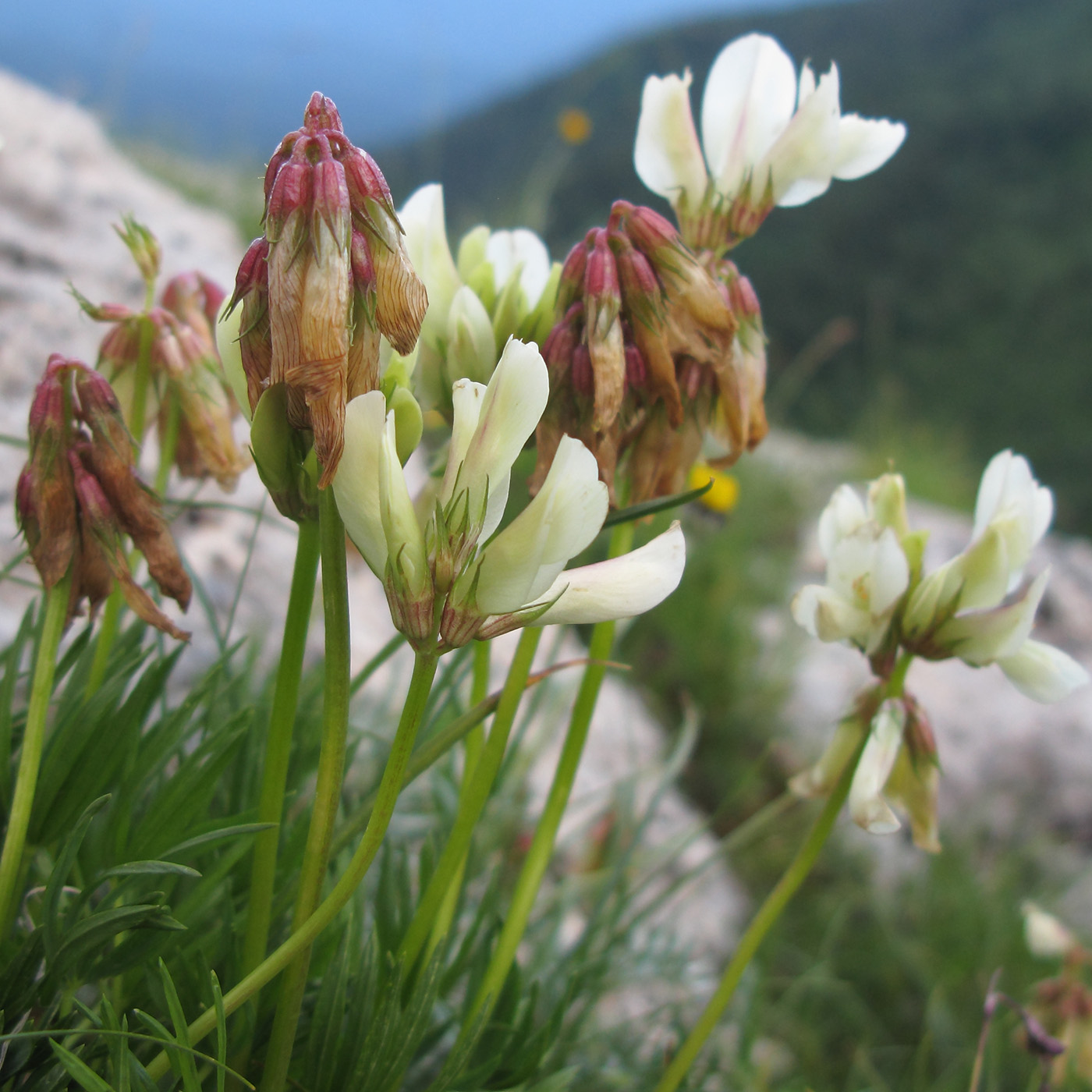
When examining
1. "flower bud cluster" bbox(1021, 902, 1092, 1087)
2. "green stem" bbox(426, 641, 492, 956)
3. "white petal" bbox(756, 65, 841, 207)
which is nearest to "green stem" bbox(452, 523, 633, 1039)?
"green stem" bbox(426, 641, 492, 956)

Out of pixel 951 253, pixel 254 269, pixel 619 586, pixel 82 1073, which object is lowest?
pixel 82 1073

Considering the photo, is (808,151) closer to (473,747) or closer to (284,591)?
(473,747)

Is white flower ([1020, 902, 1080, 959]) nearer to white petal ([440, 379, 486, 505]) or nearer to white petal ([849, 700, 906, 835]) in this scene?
white petal ([849, 700, 906, 835])

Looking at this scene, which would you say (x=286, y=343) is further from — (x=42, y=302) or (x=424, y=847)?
(x=42, y=302)

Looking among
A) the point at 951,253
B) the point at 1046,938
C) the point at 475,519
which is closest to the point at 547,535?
the point at 475,519

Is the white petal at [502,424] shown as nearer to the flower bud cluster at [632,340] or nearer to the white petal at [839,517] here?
the flower bud cluster at [632,340]

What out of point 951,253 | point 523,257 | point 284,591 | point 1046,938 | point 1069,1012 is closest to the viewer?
point 523,257
